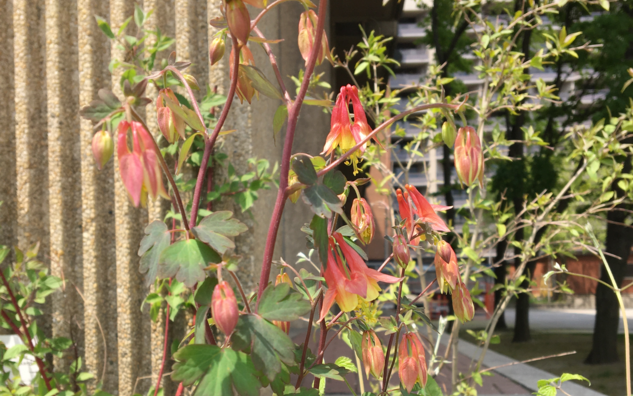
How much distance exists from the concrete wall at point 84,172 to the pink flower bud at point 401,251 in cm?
96

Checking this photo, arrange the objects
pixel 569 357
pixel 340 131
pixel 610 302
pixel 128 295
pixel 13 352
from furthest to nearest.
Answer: pixel 569 357 < pixel 610 302 < pixel 128 295 < pixel 13 352 < pixel 340 131

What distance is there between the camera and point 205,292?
0.51 meters

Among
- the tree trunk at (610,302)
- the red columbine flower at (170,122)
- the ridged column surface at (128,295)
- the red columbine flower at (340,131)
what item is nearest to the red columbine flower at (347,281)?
the red columbine flower at (340,131)

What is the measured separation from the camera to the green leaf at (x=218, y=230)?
49cm

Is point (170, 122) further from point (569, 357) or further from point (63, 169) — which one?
point (569, 357)

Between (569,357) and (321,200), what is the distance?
9126mm

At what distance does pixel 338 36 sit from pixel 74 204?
3069mm

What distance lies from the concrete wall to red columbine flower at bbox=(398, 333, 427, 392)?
870mm

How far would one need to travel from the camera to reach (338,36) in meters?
4.14

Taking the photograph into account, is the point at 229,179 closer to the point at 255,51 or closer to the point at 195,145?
the point at 195,145

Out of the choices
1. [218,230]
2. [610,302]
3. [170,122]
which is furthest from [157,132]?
[610,302]

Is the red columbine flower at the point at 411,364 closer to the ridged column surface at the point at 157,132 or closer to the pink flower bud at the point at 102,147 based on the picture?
the pink flower bud at the point at 102,147

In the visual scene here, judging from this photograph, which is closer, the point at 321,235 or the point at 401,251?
the point at 321,235

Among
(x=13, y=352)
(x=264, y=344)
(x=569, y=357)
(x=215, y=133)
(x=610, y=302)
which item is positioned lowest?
(x=569, y=357)
